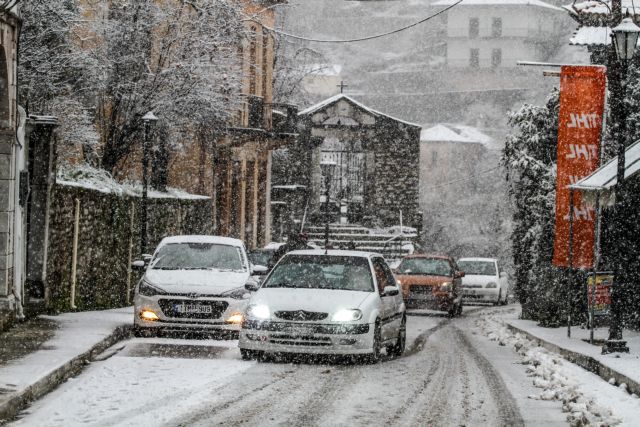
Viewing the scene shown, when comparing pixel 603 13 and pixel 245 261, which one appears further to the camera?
pixel 603 13

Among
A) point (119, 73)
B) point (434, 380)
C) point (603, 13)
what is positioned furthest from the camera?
point (119, 73)

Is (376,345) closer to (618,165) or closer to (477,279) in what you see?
(618,165)

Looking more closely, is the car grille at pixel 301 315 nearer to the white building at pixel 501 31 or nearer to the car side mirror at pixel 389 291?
the car side mirror at pixel 389 291

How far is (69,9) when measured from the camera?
25.5 meters

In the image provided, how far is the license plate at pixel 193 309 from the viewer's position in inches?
661

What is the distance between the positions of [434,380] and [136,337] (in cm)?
565

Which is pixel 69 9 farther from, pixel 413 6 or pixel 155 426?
pixel 413 6

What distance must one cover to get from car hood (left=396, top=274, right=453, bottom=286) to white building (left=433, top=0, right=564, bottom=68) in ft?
281

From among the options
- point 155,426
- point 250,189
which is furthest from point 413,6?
point 155,426

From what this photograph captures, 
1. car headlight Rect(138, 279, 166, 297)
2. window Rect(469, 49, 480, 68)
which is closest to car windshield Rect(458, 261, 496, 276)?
car headlight Rect(138, 279, 166, 297)

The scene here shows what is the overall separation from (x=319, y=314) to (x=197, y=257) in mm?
4430

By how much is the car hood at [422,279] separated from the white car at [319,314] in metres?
13.2

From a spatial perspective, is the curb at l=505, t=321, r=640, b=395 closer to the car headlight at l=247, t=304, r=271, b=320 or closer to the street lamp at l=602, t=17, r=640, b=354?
the street lamp at l=602, t=17, r=640, b=354

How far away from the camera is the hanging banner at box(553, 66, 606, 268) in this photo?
19.3 m
